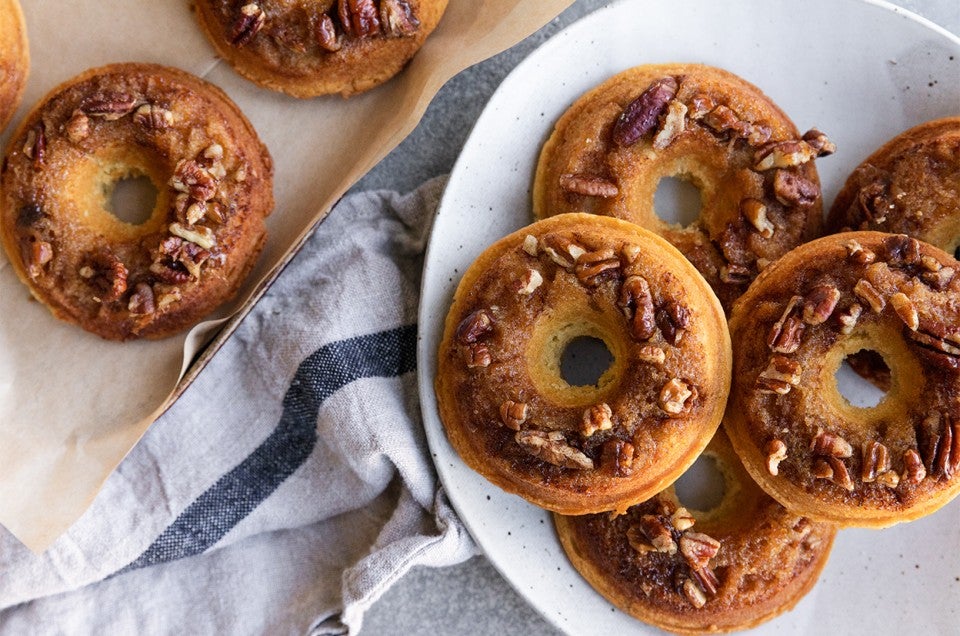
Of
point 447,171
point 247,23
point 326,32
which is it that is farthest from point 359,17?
point 447,171

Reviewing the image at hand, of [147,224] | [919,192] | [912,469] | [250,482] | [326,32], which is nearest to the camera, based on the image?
[912,469]

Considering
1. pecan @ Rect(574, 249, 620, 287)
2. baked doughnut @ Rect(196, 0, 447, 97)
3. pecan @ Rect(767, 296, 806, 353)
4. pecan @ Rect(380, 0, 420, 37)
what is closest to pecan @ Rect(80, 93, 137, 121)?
baked doughnut @ Rect(196, 0, 447, 97)

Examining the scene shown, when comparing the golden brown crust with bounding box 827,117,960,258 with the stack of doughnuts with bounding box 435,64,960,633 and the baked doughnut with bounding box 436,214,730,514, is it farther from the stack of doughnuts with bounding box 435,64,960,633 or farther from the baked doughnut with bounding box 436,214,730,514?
the baked doughnut with bounding box 436,214,730,514

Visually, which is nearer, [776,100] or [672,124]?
[672,124]

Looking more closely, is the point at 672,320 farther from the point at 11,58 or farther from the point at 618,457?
the point at 11,58

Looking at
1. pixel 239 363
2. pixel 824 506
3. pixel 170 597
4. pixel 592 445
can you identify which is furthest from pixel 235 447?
pixel 824 506


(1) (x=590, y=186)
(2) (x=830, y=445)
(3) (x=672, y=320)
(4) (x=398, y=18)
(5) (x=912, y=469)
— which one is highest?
(4) (x=398, y=18)

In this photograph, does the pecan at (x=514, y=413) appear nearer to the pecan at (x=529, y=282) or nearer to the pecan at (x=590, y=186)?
the pecan at (x=529, y=282)

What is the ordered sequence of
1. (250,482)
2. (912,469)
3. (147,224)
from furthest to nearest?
(250,482), (147,224), (912,469)
